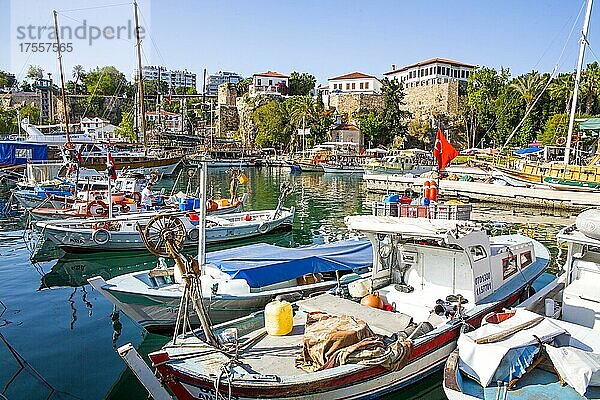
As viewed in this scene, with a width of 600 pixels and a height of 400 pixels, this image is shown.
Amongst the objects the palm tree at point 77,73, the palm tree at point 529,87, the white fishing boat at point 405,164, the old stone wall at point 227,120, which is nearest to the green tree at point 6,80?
the palm tree at point 77,73

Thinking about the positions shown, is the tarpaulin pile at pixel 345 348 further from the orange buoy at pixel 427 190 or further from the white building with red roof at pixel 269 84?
the white building with red roof at pixel 269 84

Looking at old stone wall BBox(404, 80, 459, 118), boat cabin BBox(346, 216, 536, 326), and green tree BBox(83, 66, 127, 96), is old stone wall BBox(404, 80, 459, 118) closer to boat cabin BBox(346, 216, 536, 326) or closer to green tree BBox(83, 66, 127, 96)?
green tree BBox(83, 66, 127, 96)

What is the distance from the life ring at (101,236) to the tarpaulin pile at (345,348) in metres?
12.9

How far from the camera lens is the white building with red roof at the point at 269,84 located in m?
96.8

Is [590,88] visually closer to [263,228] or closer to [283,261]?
[263,228]

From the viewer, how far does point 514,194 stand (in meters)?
33.8

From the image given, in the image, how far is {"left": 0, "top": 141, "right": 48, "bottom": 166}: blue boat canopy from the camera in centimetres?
4219

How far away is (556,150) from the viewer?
5488 cm

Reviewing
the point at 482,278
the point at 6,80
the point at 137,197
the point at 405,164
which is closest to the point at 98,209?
the point at 137,197

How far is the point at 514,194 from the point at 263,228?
2018 cm

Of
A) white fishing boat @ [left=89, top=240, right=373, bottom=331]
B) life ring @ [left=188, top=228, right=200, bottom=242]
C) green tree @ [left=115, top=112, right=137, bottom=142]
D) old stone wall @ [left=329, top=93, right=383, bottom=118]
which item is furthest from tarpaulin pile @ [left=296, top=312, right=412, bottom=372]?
green tree @ [left=115, top=112, right=137, bottom=142]

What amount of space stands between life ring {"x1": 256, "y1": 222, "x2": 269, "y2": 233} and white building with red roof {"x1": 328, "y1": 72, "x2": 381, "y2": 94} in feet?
237

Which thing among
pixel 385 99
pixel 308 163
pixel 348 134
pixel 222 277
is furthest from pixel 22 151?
pixel 385 99

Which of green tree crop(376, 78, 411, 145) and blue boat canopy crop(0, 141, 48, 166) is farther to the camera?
green tree crop(376, 78, 411, 145)
